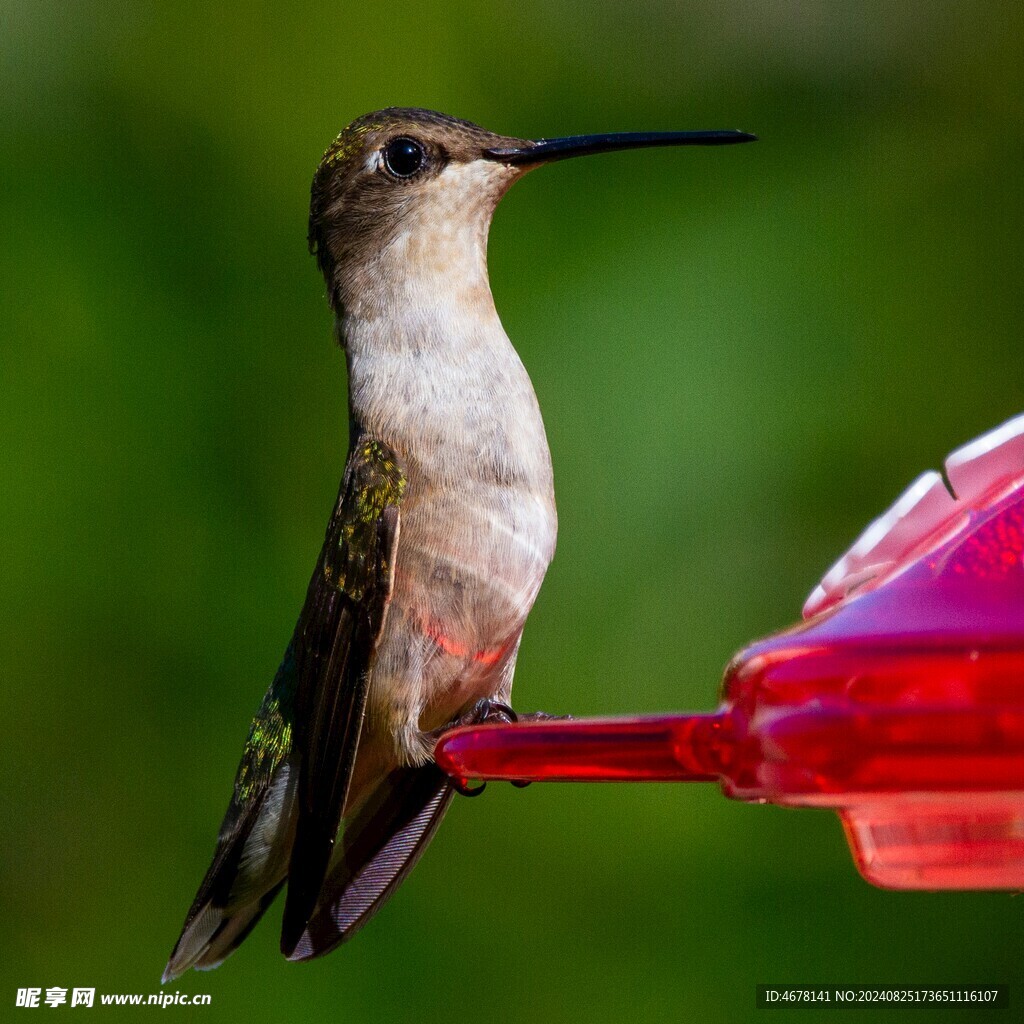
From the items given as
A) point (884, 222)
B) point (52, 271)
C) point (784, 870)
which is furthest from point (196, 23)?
point (784, 870)

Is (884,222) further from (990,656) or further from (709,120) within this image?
(990,656)

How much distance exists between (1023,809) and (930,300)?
130 inches

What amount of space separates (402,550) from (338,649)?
0.23 m

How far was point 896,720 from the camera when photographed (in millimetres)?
1553

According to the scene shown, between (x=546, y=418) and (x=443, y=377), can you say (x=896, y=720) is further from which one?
(x=546, y=418)

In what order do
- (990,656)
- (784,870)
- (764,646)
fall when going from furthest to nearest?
(784,870) < (764,646) < (990,656)

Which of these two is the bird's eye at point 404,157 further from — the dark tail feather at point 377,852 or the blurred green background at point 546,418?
the blurred green background at point 546,418

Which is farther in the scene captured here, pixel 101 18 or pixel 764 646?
pixel 101 18

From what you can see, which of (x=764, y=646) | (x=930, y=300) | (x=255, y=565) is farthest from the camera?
(x=930, y=300)

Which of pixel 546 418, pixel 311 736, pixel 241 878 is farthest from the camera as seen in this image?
pixel 546 418

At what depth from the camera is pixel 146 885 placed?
14.7 feet

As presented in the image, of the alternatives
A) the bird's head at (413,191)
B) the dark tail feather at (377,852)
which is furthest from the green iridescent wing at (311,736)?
the bird's head at (413,191)

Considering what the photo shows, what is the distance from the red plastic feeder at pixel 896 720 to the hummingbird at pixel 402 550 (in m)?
0.71

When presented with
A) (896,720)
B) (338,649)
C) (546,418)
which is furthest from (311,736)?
(546,418)
